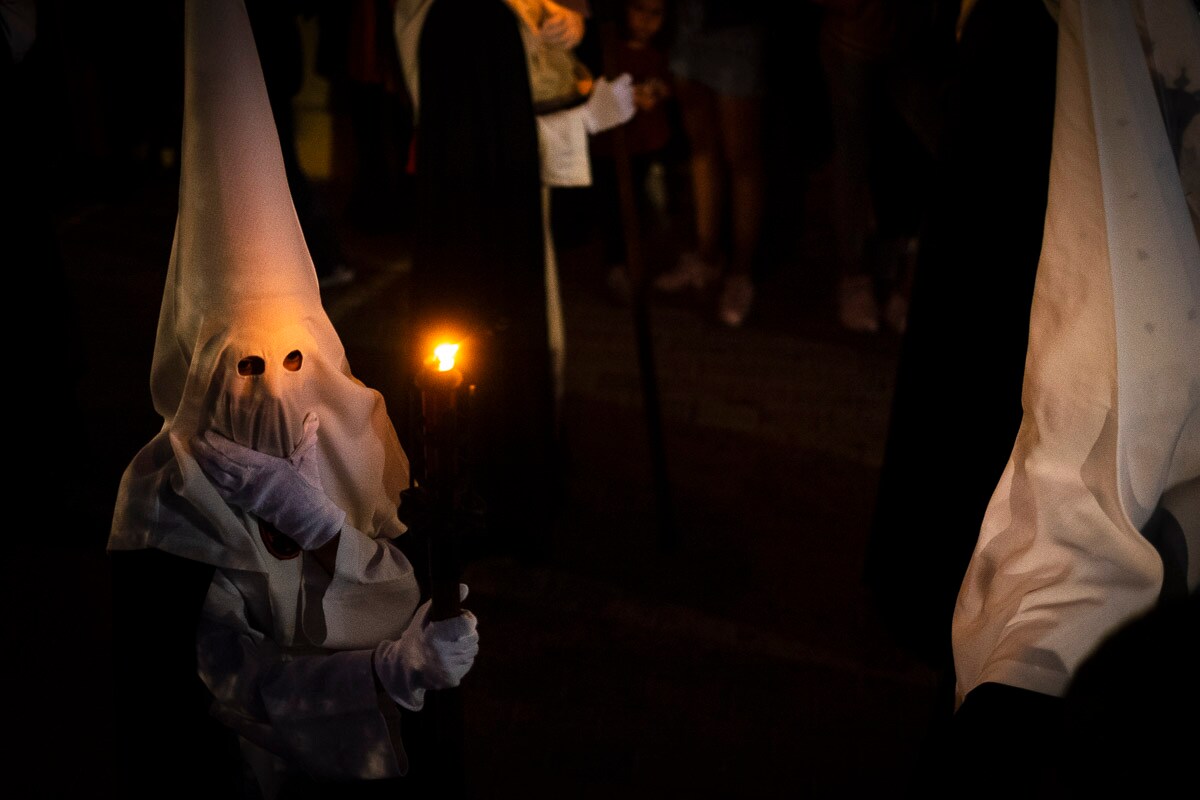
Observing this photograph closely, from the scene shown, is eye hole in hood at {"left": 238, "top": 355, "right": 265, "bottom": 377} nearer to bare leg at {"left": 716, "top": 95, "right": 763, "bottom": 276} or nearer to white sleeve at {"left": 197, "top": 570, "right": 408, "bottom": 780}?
white sleeve at {"left": 197, "top": 570, "right": 408, "bottom": 780}

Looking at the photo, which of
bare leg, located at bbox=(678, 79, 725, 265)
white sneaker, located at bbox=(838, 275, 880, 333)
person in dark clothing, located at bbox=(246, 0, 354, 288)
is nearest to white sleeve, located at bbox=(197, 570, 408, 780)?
person in dark clothing, located at bbox=(246, 0, 354, 288)

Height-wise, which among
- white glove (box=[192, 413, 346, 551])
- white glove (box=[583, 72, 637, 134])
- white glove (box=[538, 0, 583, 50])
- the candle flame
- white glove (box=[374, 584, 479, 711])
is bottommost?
white glove (box=[374, 584, 479, 711])

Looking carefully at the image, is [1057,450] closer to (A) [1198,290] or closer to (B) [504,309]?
(A) [1198,290]

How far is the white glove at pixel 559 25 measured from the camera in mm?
3318

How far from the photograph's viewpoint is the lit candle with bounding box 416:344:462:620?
149 cm

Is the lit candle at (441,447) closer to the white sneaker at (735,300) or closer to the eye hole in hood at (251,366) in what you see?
the eye hole in hood at (251,366)

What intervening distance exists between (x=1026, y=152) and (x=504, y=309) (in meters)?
1.49

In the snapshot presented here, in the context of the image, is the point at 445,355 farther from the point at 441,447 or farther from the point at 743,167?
the point at 743,167

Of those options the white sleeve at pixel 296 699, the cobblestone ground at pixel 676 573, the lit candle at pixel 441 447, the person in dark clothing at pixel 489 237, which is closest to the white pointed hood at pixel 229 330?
the white sleeve at pixel 296 699

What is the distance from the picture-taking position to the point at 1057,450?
1.86 meters

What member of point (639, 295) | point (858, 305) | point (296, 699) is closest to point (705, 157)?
point (858, 305)

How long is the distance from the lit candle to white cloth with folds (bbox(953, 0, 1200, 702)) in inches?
37.7

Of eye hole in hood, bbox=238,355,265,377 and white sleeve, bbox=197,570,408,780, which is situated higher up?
eye hole in hood, bbox=238,355,265,377

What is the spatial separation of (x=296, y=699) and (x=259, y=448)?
1.43ft
